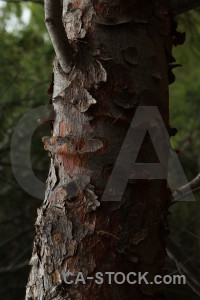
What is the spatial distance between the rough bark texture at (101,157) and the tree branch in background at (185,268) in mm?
466

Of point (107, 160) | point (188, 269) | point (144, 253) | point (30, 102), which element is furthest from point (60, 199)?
point (30, 102)

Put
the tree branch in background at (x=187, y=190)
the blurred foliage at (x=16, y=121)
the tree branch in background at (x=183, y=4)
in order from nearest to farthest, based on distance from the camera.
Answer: the tree branch in background at (x=187, y=190), the tree branch in background at (x=183, y=4), the blurred foliage at (x=16, y=121)

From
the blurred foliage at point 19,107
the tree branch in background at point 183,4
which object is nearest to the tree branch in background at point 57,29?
the tree branch in background at point 183,4

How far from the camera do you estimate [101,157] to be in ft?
4.73

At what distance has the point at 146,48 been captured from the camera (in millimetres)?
1539

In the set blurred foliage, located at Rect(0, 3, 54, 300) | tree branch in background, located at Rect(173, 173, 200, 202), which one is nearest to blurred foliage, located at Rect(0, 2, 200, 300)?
blurred foliage, located at Rect(0, 3, 54, 300)

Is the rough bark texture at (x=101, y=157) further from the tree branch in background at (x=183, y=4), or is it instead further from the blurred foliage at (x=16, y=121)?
the blurred foliage at (x=16, y=121)

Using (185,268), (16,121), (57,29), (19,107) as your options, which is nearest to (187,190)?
(185,268)

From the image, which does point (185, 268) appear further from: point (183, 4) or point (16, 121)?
point (16, 121)

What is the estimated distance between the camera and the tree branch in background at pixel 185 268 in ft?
6.26

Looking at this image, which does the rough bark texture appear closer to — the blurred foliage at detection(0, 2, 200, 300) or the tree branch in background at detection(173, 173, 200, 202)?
the tree branch in background at detection(173, 173, 200, 202)

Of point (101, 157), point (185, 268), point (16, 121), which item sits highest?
point (101, 157)

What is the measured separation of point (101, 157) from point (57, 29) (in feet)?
1.21

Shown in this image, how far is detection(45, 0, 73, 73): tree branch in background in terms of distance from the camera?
1369 mm
